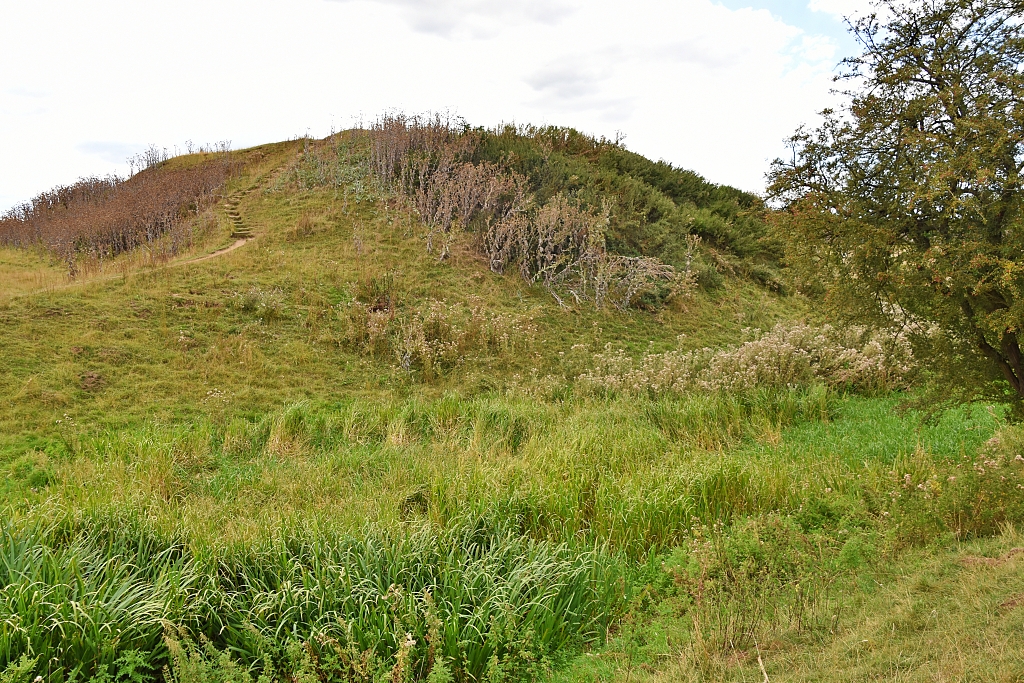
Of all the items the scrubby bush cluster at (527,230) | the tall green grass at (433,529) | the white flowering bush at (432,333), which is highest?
the scrubby bush cluster at (527,230)

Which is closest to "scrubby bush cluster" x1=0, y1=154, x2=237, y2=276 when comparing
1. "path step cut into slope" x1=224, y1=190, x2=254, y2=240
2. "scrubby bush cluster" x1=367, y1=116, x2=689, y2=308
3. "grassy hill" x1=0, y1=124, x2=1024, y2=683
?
"path step cut into slope" x1=224, y1=190, x2=254, y2=240

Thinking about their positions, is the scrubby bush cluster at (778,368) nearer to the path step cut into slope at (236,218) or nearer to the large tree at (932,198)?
the large tree at (932,198)

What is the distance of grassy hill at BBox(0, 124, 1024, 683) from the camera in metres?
3.19

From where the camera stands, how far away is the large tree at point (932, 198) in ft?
14.0

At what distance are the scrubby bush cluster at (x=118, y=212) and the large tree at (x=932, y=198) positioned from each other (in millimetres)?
15642

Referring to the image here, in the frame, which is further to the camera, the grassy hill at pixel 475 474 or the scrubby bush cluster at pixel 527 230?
the scrubby bush cluster at pixel 527 230

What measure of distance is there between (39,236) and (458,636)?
24.2 m

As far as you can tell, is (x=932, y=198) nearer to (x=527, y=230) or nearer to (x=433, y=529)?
(x=433, y=529)

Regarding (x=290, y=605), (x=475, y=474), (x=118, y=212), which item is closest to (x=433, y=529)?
(x=475, y=474)

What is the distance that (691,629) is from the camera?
3.33 metres

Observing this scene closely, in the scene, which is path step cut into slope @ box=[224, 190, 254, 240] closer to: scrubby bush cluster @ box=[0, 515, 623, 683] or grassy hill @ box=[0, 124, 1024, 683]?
grassy hill @ box=[0, 124, 1024, 683]

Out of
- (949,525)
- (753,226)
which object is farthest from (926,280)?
(753,226)

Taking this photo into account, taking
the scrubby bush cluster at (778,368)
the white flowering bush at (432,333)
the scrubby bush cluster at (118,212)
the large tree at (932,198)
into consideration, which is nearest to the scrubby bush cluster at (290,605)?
the large tree at (932,198)

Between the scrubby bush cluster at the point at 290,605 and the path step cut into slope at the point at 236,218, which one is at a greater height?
the path step cut into slope at the point at 236,218
